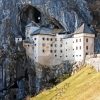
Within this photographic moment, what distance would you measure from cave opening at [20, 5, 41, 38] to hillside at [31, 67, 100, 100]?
88.4 feet

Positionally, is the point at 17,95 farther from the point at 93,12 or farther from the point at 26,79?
the point at 93,12

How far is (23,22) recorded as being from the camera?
4087 inches

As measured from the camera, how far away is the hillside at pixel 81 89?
60.4 metres

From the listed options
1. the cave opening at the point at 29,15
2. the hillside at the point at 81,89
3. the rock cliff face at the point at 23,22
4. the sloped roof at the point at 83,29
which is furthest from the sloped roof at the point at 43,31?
the hillside at the point at 81,89

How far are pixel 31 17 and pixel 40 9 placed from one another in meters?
4.96

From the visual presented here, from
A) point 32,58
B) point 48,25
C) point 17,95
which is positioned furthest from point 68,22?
point 17,95

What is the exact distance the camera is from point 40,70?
94938 millimetres

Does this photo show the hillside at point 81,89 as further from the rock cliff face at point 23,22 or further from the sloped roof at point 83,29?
the rock cliff face at point 23,22

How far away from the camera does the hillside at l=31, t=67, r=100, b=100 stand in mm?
60375

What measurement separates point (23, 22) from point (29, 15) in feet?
8.57

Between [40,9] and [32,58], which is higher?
[40,9]

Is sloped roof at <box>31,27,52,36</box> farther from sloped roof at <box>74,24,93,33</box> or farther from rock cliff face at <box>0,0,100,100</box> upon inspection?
sloped roof at <box>74,24,93,33</box>

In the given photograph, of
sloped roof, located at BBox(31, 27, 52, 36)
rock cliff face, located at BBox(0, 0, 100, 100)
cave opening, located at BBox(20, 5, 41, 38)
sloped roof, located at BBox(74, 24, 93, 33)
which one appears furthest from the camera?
cave opening, located at BBox(20, 5, 41, 38)

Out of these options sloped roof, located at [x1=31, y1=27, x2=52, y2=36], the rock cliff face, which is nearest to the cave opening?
the rock cliff face
